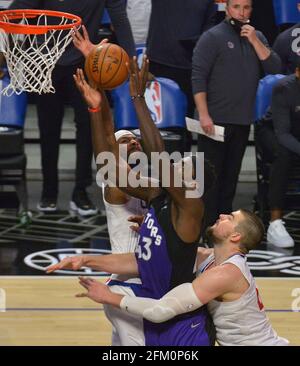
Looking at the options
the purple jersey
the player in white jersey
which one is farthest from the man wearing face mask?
the purple jersey

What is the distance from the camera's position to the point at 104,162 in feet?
17.2

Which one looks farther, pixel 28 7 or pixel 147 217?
pixel 28 7

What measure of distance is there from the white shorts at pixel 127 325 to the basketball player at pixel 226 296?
0.15m

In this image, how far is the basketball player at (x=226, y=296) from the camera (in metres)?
5.05

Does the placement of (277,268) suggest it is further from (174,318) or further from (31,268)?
(174,318)

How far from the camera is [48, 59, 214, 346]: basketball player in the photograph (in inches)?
198

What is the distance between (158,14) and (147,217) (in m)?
4.40

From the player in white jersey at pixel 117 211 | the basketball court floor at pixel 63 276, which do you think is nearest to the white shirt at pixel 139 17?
the basketball court floor at pixel 63 276

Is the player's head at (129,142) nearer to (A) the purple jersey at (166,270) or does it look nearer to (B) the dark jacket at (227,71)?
(A) the purple jersey at (166,270)

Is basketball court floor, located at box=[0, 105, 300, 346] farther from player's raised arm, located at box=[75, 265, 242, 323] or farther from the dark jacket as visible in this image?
player's raised arm, located at box=[75, 265, 242, 323]

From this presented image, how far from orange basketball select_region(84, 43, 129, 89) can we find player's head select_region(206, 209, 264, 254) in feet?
3.29

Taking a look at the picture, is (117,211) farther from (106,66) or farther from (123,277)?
(106,66)

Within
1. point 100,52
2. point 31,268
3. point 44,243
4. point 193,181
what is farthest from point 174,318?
point 44,243

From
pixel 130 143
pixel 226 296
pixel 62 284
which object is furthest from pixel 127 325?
pixel 62 284
